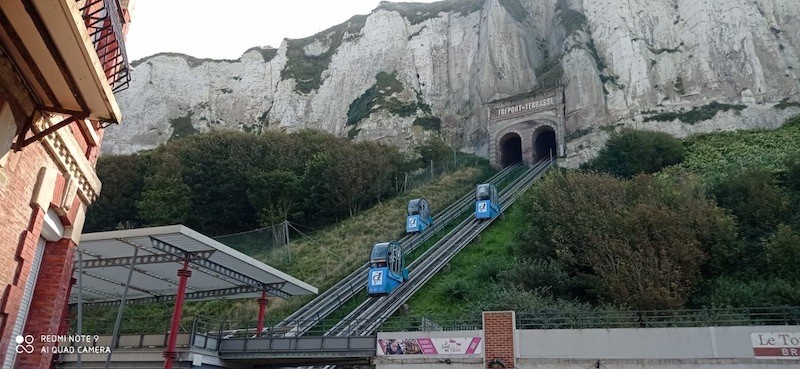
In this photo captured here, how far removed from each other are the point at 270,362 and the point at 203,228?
2765 centimetres

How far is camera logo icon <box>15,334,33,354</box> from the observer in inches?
313

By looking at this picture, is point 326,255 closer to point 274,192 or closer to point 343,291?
point 343,291

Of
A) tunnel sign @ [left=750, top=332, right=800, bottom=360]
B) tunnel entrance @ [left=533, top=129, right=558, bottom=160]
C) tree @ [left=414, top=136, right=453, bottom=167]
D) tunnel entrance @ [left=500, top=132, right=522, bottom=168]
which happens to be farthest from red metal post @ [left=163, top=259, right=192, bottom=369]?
tunnel entrance @ [left=533, top=129, right=558, bottom=160]

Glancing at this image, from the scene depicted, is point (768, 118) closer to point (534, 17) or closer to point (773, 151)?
point (773, 151)

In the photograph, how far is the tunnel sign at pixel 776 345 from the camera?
14.4m

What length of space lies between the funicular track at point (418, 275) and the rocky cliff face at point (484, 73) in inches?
587

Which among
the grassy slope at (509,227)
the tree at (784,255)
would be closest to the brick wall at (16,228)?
the grassy slope at (509,227)

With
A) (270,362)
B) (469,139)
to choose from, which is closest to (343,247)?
(270,362)

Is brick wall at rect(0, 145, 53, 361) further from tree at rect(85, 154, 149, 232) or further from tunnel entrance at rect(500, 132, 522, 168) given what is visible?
tunnel entrance at rect(500, 132, 522, 168)

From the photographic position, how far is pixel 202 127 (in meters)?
72.5

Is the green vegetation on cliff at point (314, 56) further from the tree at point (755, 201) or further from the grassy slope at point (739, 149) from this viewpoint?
the tree at point (755, 201)

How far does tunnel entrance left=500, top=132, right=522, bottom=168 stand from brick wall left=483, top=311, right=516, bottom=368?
1505 inches

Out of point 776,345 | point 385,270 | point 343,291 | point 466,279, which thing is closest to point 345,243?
point 343,291

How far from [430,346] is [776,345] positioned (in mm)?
8898
